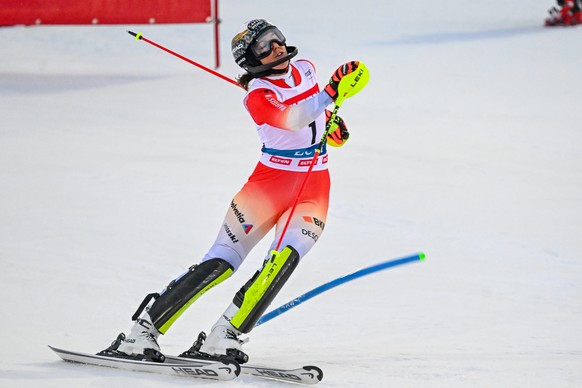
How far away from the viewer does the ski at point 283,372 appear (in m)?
4.19

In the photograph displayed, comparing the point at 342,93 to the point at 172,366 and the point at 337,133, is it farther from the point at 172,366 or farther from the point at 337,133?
the point at 172,366

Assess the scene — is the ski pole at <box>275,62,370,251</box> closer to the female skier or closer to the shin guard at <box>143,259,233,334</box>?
the female skier

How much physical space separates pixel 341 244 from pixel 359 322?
1276 mm

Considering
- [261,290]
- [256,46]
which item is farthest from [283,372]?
[256,46]

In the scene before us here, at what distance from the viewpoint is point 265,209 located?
4.47 metres

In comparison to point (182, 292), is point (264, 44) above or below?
above

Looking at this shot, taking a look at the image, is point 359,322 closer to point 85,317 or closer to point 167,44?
point 85,317

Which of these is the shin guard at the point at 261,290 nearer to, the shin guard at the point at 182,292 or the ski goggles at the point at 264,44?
the shin guard at the point at 182,292

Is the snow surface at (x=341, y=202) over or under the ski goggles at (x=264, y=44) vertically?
under

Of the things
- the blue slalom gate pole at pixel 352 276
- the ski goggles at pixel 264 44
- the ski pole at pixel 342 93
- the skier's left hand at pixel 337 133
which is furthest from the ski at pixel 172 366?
the ski goggles at pixel 264 44

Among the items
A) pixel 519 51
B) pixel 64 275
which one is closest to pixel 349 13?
pixel 519 51

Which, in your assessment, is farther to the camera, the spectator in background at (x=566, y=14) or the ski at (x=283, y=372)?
the spectator in background at (x=566, y=14)

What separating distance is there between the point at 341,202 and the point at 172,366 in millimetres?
3265

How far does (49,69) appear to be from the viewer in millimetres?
11508
